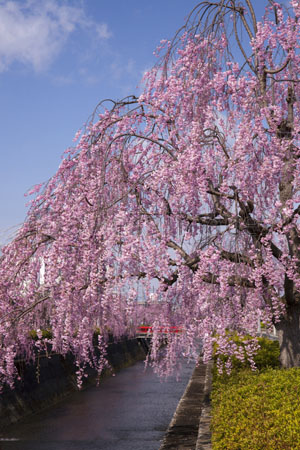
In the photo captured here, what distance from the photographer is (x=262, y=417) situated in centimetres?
643

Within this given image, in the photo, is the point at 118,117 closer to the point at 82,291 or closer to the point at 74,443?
the point at 82,291

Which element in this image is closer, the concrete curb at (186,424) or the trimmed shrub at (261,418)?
the trimmed shrub at (261,418)

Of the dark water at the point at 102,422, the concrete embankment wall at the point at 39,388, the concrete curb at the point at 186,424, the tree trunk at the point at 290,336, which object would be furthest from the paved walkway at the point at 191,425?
the concrete embankment wall at the point at 39,388

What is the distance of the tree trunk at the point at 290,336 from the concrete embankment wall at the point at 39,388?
249 inches

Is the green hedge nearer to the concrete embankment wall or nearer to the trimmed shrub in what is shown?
the trimmed shrub

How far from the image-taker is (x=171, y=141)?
33.8 feet

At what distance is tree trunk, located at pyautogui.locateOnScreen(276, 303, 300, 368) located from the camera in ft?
36.6

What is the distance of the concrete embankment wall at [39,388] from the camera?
42.3 ft

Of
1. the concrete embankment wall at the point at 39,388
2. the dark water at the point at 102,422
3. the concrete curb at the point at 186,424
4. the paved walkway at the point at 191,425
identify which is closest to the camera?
the paved walkway at the point at 191,425

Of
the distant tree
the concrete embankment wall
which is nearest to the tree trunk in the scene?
the distant tree

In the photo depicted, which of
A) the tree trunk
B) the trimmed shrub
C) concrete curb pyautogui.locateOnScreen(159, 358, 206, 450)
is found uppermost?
the tree trunk

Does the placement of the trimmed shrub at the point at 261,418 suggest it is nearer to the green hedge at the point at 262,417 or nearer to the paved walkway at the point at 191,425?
the green hedge at the point at 262,417

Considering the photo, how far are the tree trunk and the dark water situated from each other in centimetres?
321

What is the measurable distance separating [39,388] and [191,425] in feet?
20.1
